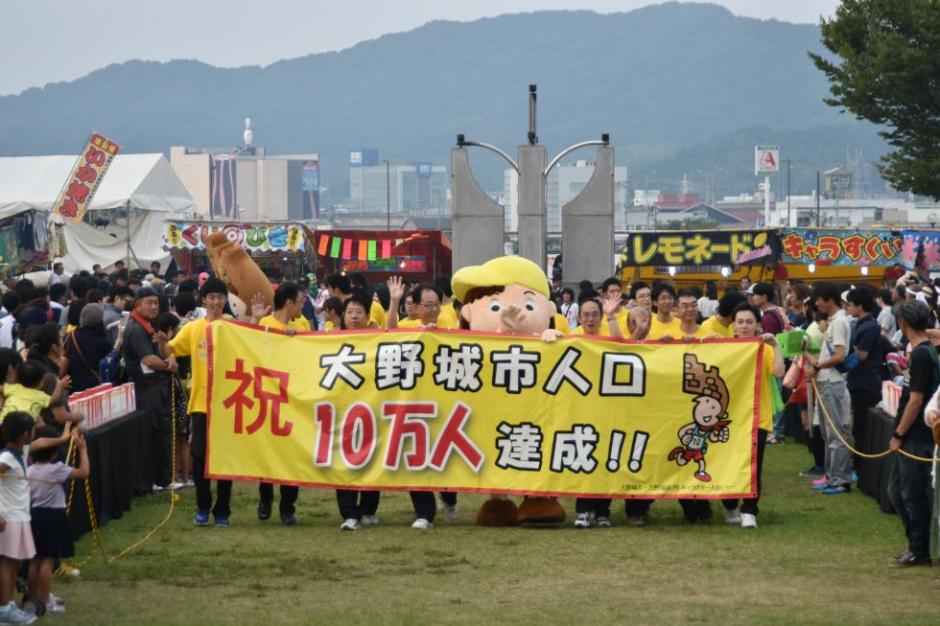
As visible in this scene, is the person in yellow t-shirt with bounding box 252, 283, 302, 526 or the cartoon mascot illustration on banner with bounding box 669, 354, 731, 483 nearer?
the cartoon mascot illustration on banner with bounding box 669, 354, 731, 483

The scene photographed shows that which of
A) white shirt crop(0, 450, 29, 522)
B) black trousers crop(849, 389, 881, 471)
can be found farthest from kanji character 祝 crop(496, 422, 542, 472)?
white shirt crop(0, 450, 29, 522)

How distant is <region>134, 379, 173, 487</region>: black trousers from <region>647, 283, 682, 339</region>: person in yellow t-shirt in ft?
15.3

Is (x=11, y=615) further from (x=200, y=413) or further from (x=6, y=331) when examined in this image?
(x=6, y=331)

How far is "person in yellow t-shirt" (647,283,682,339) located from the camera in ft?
44.2

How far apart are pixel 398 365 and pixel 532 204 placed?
57.3 feet

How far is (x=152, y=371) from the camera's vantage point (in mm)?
14195

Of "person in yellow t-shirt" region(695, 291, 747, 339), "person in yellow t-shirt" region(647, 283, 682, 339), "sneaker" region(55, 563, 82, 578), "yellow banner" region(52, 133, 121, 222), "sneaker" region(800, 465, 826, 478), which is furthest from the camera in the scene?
"yellow banner" region(52, 133, 121, 222)

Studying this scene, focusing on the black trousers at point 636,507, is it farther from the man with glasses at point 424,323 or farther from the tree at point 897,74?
the tree at point 897,74

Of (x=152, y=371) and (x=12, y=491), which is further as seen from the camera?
(x=152, y=371)

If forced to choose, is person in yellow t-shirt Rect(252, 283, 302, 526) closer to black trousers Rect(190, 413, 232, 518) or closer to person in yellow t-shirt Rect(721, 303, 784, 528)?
black trousers Rect(190, 413, 232, 518)

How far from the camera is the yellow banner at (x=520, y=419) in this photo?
1190cm

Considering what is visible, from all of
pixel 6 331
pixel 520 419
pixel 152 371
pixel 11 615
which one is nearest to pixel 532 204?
pixel 6 331

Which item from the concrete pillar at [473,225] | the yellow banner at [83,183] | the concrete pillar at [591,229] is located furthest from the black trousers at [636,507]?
the yellow banner at [83,183]

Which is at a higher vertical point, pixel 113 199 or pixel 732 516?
pixel 113 199
